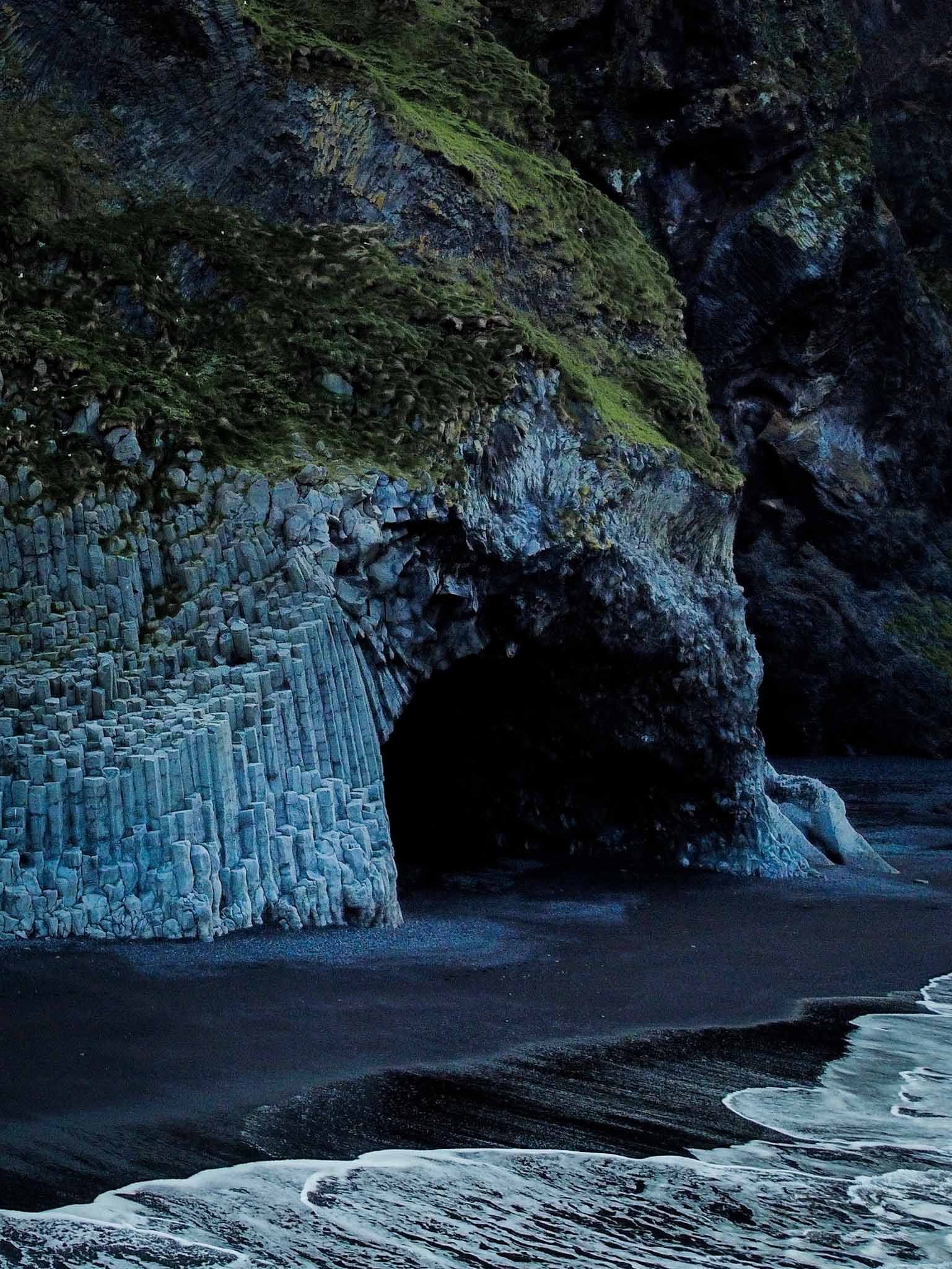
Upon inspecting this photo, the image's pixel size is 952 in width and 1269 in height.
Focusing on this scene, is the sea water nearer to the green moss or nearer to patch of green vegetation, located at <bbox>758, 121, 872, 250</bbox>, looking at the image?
the green moss

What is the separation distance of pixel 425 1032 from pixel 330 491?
257 inches

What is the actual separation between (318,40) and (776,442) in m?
22.9

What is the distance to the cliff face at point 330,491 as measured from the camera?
13.2 meters

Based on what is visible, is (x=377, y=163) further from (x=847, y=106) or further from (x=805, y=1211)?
(x=847, y=106)

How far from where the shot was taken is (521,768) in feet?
69.5

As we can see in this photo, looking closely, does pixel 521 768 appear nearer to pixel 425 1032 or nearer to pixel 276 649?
pixel 276 649

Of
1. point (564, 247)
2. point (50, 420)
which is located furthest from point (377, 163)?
point (50, 420)

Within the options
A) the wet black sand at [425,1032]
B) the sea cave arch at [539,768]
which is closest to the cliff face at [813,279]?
the sea cave arch at [539,768]

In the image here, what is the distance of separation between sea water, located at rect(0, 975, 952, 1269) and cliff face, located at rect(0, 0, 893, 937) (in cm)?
542

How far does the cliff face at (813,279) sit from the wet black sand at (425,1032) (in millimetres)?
23234

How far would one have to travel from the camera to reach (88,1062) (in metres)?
8.71

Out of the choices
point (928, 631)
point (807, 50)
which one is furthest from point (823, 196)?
point (928, 631)

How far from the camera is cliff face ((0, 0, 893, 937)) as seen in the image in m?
13.2

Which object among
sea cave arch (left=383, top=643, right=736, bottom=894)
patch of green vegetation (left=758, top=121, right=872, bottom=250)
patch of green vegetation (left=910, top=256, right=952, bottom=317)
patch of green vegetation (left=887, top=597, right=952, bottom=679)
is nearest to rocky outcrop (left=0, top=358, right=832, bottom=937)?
sea cave arch (left=383, top=643, right=736, bottom=894)
